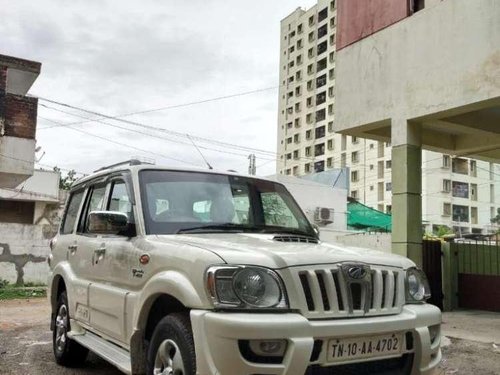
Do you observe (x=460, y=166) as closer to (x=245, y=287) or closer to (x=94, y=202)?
(x=94, y=202)

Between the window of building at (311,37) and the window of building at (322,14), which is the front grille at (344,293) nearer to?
the window of building at (322,14)

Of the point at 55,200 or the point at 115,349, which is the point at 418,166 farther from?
the point at 55,200

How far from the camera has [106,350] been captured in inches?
174

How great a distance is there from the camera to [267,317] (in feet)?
9.93

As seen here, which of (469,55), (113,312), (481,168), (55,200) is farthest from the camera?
(481,168)

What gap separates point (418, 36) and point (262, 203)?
19.2 feet

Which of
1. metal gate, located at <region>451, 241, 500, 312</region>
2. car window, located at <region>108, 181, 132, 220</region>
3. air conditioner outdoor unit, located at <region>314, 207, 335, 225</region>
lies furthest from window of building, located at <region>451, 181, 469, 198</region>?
car window, located at <region>108, 181, 132, 220</region>

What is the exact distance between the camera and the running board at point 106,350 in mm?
3996

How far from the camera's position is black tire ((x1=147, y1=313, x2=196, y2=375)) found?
3.19 metres

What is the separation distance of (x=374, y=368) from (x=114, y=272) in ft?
6.98

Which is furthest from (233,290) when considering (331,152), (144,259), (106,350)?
(331,152)

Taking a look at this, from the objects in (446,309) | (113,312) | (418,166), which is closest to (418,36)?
(418,166)

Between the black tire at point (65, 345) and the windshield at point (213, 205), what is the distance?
2025 mm

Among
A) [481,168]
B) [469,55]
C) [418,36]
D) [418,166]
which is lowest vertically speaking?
[418,166]
